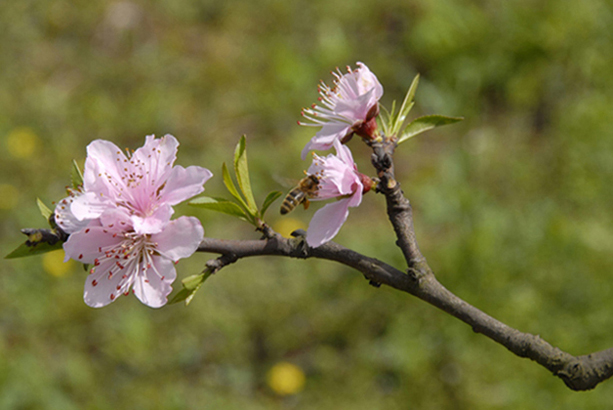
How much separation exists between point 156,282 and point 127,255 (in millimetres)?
104

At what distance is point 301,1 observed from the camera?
5.20 m

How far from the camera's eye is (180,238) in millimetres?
1192

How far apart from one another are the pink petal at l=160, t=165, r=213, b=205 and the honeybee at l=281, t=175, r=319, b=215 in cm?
27

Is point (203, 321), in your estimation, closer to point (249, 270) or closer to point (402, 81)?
point (249, 270)

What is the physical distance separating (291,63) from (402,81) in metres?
0.91

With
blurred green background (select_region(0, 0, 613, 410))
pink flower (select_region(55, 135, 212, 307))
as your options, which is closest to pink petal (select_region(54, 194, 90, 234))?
pink flower (select_region(55, 135, 212, 307))

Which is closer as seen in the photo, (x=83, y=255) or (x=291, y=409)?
(x=83, y=255)

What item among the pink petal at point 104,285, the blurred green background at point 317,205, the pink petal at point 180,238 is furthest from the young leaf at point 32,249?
the blurred green background at point 317,205

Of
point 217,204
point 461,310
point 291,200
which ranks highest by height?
point 217,204

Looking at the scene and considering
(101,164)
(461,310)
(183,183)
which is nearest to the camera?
(461,310)

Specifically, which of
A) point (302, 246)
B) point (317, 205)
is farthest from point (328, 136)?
point (317, 205)

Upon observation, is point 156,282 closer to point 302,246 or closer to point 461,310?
point 302,246

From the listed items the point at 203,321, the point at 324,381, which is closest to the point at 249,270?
the point at 203,321

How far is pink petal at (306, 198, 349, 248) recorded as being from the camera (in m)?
1.15
